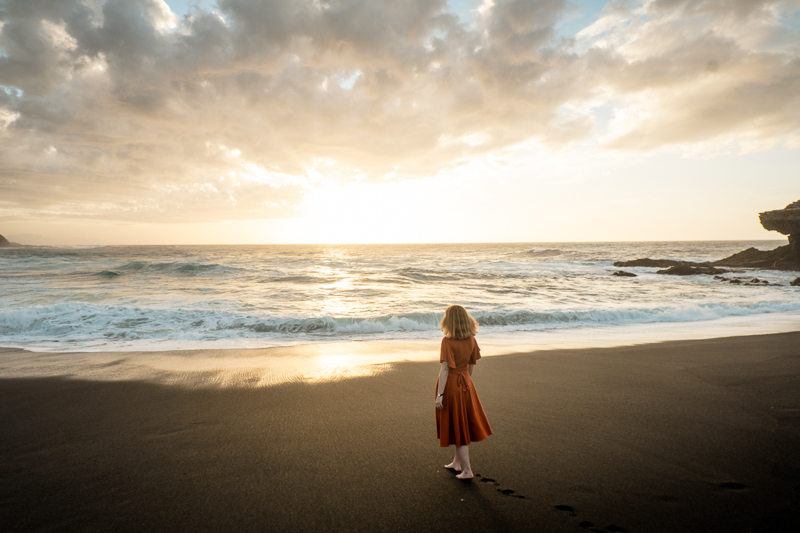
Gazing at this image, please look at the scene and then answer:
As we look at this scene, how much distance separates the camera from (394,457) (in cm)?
368

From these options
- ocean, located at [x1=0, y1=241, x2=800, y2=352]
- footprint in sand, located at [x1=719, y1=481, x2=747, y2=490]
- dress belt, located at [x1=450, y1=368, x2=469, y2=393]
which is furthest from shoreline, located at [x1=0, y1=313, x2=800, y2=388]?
footprint in sand, located at [x1=719, y1=481, x2=747, y2=490]

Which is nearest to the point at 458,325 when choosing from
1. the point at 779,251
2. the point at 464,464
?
the point at 464,464

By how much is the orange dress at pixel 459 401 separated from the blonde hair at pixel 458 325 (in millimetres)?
64

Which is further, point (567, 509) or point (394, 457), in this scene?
point (394, 457)

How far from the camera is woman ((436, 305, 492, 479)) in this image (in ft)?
10.8

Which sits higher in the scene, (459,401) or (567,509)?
(459,401)

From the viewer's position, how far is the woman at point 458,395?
3.29 m

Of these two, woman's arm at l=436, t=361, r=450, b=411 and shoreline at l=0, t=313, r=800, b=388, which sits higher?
woman's arm at l=436, t=361, r=450, b=411

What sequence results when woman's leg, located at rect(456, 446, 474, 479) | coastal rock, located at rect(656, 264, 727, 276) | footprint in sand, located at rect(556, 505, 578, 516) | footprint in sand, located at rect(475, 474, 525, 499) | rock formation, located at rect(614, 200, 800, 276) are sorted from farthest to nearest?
rock formation, located at rect(614, 200, 800, 276), coastal rock, located at rect(656, 264, 727, 276), woman's leg, located at rect(456, 446, 474, 479), footprint in sand, located at rect(475, 474, 525, 499), footprint in sand, located at rect(556, 505, 578, 516)

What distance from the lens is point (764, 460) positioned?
11.4 feet

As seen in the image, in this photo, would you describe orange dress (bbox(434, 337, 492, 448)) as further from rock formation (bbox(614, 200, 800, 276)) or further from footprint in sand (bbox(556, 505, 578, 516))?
rock formation (bbox(614, 200, 800, 276))

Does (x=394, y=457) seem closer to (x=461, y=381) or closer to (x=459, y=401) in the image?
(x=459, y=401)

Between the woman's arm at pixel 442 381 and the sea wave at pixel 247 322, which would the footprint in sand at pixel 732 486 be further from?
the sea wave at pixel 247 322

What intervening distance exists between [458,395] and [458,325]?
64cm
